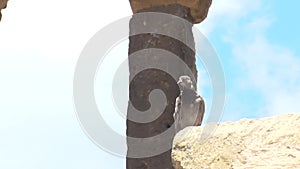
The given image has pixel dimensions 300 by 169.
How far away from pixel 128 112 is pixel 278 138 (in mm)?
5186

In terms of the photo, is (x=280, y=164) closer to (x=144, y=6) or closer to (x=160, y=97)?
(x=160, y=97)

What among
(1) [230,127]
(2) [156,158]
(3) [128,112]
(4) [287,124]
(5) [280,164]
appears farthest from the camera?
(3) [128,112]

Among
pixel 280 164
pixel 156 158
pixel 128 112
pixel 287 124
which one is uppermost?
pixel 128 112

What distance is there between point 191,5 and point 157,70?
3.37ft

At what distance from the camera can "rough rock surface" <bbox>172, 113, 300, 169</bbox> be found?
297 cm

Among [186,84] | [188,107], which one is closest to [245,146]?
[188,107]

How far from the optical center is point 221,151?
10.6 feet

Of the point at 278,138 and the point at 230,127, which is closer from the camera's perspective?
the point at 278,138

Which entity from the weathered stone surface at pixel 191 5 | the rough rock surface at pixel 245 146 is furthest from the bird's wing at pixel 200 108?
the rough rock surface at pixel 245 146

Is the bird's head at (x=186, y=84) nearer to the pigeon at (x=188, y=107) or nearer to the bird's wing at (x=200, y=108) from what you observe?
the pigeon at (x=188, y=107)

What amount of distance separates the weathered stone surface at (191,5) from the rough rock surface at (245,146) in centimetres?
458

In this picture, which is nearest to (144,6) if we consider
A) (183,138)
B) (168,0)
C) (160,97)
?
(168,0)

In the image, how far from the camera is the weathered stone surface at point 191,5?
7.95 metres

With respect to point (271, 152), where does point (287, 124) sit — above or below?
above
